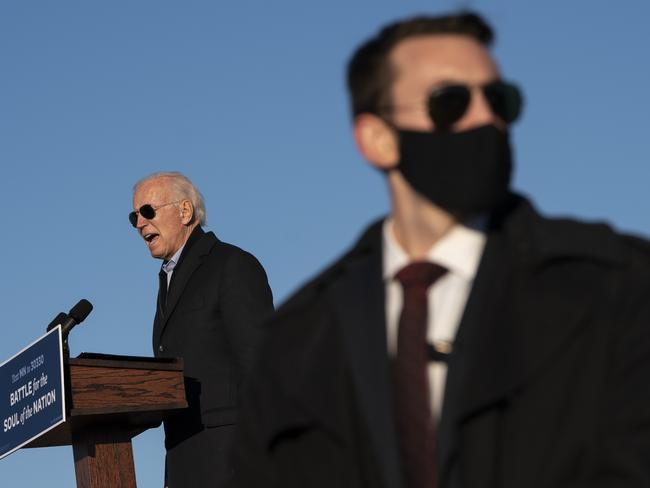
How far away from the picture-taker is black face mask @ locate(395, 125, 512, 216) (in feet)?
8.18

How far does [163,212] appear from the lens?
7266 mm

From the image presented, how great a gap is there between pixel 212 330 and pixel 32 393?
0.95 meters

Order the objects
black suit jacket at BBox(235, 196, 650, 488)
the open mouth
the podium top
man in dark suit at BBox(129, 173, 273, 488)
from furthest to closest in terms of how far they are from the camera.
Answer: the open mouth < man in dark suit at BBox(129, 173, 273, 488) < the podium top < black suit jacket at BBox(235, 196, 650, 488)

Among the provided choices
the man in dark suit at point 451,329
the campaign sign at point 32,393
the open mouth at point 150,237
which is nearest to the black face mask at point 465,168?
the man in dark suit at point 451,329

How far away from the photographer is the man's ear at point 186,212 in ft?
23.9

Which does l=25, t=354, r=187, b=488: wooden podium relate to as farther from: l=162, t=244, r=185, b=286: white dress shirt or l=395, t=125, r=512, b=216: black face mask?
l=395, t=125, r=512, b=216: black face mask

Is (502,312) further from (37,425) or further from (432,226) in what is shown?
(37,425)

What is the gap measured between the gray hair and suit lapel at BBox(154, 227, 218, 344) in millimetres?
372

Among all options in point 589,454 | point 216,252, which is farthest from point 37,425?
point 589,454

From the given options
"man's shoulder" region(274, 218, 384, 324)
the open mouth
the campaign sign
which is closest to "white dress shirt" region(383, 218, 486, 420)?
"man's shoulder" region(274, 218, 384, 324)

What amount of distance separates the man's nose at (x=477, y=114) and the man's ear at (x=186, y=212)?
4.81 m

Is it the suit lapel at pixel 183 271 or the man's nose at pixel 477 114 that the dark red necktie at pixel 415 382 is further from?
the suit lapel at pixel 183 271

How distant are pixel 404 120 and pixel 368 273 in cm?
32

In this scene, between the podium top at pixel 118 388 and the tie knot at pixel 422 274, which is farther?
the podium top at pixel 118 388
